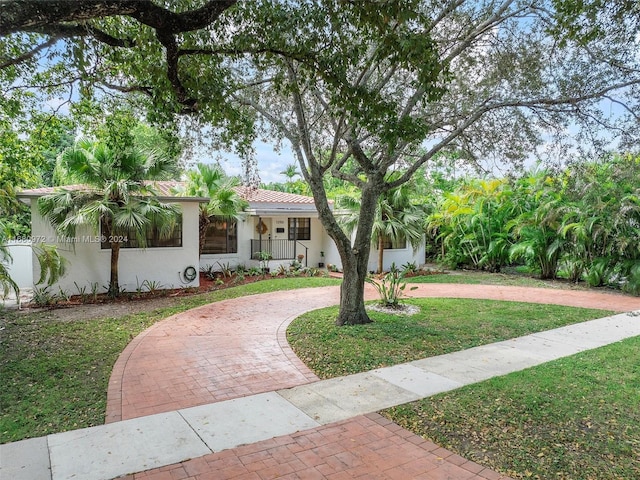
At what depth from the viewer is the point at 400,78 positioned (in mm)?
9523

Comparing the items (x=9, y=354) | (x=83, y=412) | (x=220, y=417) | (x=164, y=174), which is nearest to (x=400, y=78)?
(x=164, y=174)

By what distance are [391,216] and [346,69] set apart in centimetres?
1145

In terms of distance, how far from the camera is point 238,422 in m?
4.83

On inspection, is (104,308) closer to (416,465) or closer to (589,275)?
(416,465)

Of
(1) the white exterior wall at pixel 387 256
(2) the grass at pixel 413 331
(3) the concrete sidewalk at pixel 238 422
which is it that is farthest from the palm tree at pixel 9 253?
(1) the white exterior wall at pixel 387 256

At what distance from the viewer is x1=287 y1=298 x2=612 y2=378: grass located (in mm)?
7121

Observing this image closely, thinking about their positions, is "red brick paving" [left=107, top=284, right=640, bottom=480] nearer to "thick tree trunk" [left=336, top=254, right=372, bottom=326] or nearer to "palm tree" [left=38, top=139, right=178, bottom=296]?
"thick tree trunk" [left=336, top=254, right=372, bottom=326]

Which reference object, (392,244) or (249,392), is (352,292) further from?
(392,244)

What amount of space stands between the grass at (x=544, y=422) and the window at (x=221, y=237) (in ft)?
41.8

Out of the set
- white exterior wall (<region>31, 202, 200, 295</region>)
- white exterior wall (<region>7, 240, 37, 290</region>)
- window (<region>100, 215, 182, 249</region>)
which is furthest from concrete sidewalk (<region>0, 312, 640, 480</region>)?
white exterior wall (<region>7, 240, 37, 290</region>)

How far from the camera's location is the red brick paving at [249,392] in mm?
3902

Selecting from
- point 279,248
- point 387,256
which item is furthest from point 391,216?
point 279,248

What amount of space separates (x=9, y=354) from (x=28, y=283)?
8038mm

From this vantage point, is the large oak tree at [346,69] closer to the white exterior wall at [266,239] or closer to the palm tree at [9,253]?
the palm tree at [9,253]
